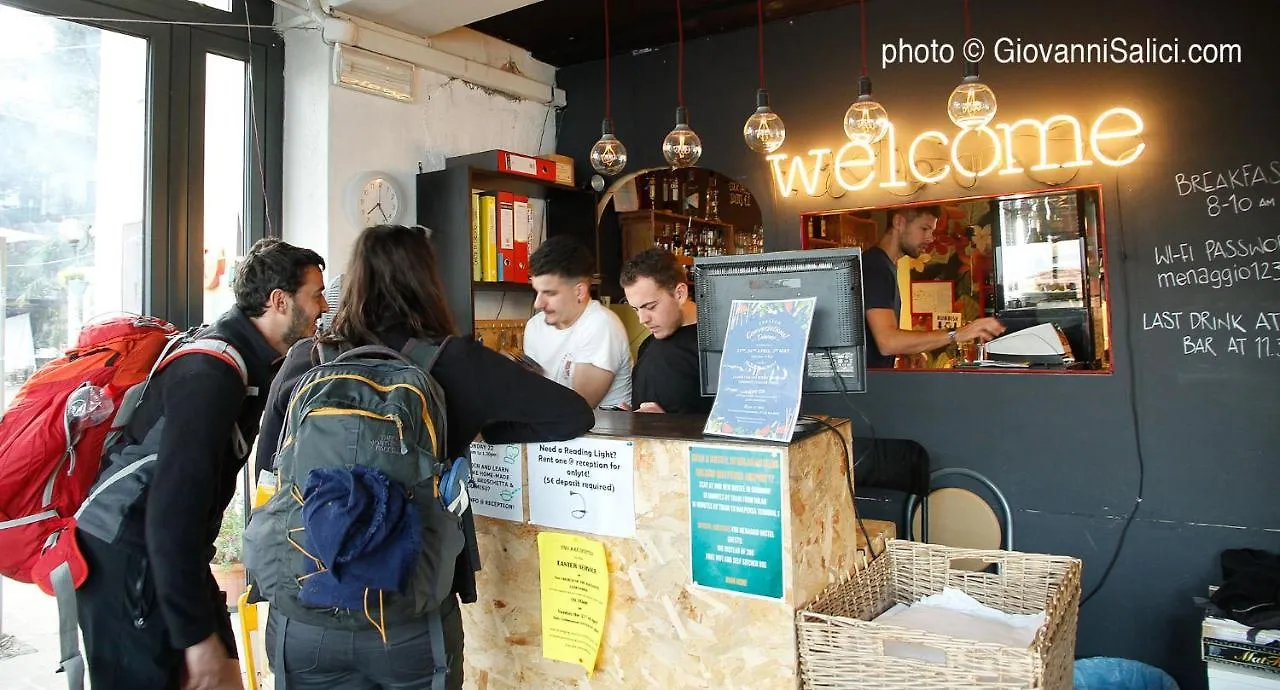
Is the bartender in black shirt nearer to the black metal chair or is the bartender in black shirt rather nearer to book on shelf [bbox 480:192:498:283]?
the black metal chair

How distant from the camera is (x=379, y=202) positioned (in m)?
3.88

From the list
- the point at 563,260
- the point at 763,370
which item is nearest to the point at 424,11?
the point at 563,260

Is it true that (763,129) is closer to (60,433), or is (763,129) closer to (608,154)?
(608,154)

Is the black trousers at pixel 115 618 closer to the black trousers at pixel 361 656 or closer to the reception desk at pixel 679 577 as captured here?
the black trousers at pixel 361 656

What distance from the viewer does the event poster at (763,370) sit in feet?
5.84

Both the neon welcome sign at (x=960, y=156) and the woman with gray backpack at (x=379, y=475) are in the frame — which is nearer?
the woman with gray backpack at (x=379, y=475)

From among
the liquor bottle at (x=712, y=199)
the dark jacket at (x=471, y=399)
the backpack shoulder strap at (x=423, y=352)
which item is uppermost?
the liquor bottle at (x=712, y=199)

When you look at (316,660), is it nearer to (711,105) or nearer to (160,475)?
(160,475)

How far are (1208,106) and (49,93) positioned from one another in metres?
4.42

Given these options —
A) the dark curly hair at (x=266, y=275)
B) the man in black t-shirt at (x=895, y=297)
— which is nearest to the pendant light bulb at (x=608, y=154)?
the man in black t-shirt at (x=895, y=297)

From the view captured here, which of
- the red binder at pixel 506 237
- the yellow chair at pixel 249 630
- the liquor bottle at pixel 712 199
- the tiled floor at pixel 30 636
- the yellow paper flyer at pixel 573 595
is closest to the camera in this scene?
the yellow paper flyer at pixel 573 595

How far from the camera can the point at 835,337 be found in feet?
6.23

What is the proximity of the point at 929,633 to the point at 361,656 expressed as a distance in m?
1.05

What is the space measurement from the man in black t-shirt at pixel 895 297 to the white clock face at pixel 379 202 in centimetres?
224
